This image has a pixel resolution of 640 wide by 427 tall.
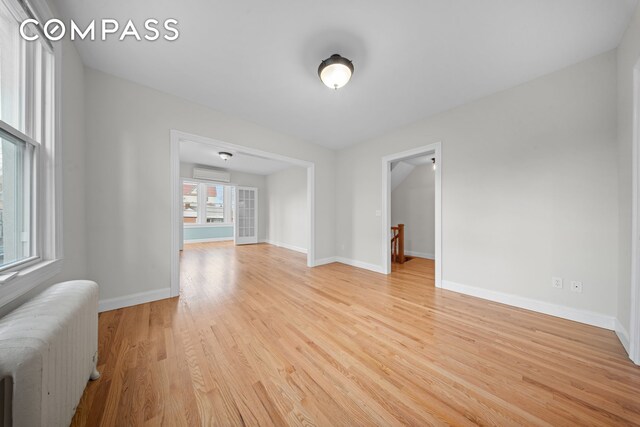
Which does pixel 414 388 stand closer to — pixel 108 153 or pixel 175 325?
pixel 175 325

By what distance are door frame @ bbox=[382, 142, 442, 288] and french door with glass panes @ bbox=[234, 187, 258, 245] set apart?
508 centimetres

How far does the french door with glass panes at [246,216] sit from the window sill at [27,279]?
5.74 metres

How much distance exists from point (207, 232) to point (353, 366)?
7.78 m

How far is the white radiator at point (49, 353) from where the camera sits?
0.64m

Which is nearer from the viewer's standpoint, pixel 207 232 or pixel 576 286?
pixel 576 286

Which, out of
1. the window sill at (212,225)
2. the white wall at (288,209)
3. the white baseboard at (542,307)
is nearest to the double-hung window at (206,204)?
the window sill at (212,225)

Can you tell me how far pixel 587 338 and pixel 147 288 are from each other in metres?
4.40

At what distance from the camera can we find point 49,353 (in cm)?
75

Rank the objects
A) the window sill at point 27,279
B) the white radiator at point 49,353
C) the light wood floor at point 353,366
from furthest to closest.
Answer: the light wood floor at point 353,366
the window sill at point 27,279
the white radiator at point 49,353

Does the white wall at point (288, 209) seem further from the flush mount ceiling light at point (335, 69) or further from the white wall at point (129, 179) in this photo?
the flush mount ceiling light at point (335, 69)

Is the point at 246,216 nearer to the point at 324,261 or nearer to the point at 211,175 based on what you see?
the point at 211,175

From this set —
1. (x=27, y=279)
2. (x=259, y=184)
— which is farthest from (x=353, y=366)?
(x=259, y=184)

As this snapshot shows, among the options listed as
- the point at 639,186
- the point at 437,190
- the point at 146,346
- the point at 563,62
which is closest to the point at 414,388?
the point at 146,346

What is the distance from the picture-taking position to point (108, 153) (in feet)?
7.33
